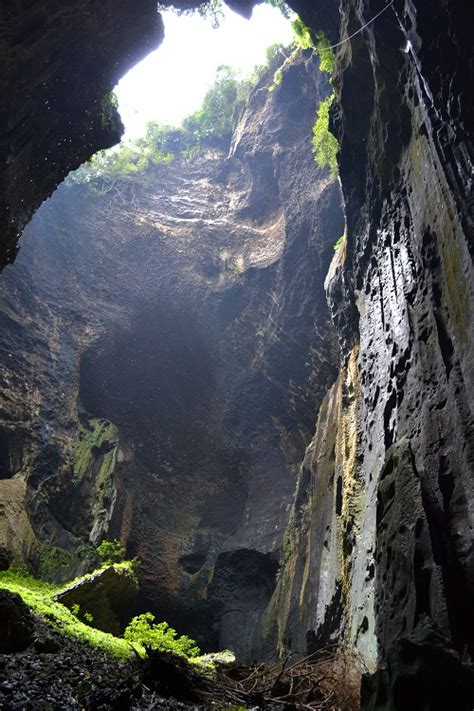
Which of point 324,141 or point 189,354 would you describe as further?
point 189,354

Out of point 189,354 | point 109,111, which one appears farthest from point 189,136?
point 109,111

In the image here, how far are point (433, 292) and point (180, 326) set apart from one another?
11228 mm

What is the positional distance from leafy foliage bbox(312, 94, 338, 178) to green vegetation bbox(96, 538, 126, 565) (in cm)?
955

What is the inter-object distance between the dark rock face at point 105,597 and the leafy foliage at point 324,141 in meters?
9.35

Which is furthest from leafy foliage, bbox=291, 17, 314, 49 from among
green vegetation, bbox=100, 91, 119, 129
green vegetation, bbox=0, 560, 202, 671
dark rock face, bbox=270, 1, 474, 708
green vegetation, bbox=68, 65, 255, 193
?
green vegetation, bbox=0, 560, 202, 671

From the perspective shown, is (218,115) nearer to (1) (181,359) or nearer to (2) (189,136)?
(2) (189,136)

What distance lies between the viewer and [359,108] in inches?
288

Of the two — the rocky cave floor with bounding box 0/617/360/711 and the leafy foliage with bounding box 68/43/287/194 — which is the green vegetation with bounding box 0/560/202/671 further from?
the leafy foliage with bounding box 68/43/287/194

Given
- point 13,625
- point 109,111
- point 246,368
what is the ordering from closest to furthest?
point 13,625 → point 109,111 → point 246,368

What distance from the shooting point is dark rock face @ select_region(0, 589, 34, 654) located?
4086 mm

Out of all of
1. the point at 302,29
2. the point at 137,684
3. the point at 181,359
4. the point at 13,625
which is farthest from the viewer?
the point at 181,359

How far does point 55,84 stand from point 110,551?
8.76 meters

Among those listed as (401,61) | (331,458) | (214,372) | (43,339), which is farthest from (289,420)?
(401,61)

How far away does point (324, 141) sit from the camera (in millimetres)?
Answer: 11672
